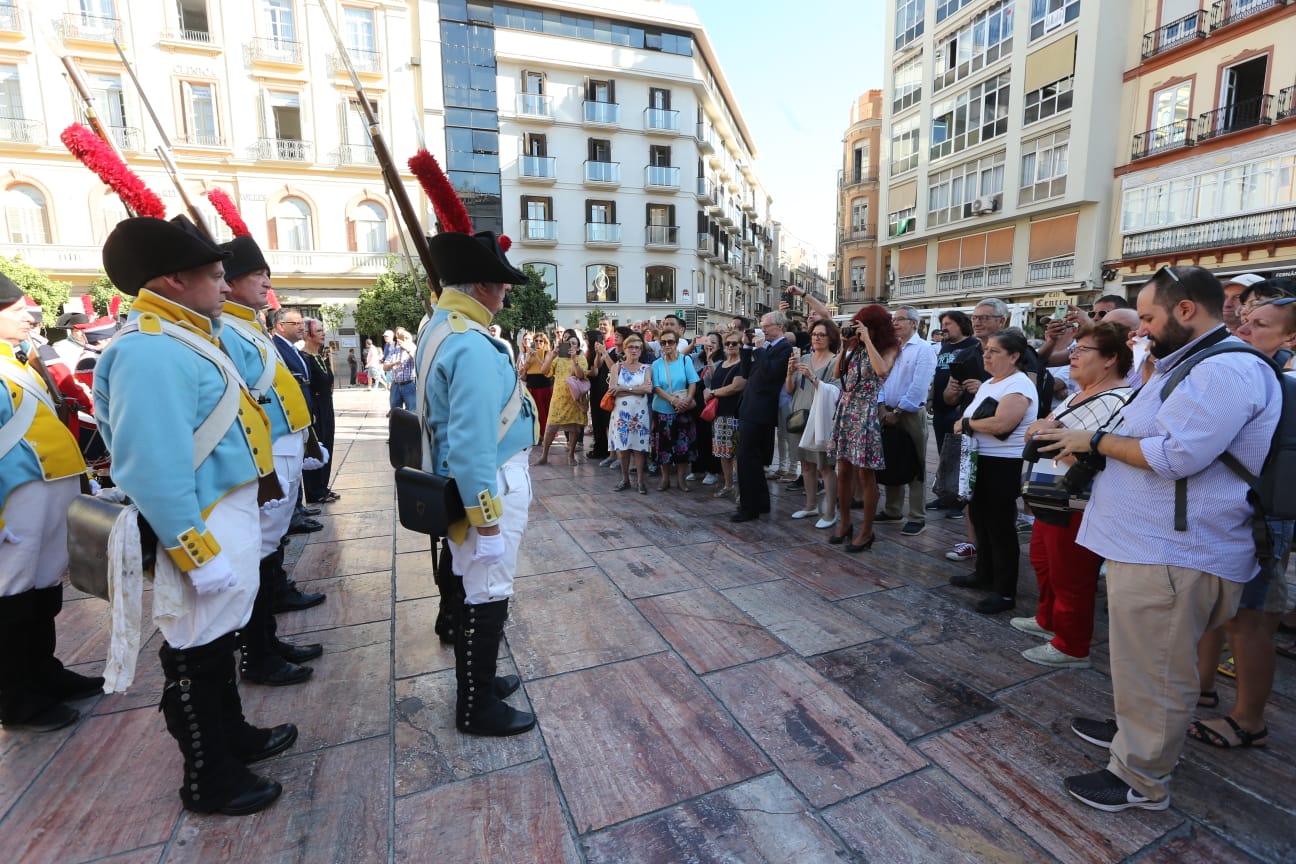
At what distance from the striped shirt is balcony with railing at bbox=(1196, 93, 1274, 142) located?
862 inches

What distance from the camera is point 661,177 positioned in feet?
101

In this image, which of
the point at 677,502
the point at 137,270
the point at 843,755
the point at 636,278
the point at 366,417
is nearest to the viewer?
the point at 137,270

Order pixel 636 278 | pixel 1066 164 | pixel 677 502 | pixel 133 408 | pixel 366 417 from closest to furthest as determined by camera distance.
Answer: pixel 133 408, pixel 677 502, pixel 366 417, pixel 1066 164, pixel 636 278

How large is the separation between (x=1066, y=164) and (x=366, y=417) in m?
23.4

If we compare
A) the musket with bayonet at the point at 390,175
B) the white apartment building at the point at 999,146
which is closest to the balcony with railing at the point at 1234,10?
the white apartment building at the point at 999,146

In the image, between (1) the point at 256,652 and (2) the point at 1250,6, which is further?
(2) the point at 1250,6

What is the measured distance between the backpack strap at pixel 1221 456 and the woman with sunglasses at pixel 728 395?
154 inches

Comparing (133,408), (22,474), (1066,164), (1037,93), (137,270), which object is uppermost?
(1037,93)

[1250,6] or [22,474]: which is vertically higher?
[1250,6]

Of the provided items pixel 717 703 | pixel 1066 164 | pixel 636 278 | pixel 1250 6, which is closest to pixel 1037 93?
pixel 1066 164

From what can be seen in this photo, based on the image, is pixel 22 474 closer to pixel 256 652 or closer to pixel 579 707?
pixel 256 652

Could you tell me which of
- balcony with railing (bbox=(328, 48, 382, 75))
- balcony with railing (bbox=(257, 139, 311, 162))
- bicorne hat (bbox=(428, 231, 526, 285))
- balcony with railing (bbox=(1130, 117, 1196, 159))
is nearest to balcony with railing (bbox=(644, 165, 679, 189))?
balcony with railing (bbox=(328, 48, 382, 75))

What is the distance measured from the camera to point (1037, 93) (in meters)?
22.3

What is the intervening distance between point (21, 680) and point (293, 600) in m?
1.21
